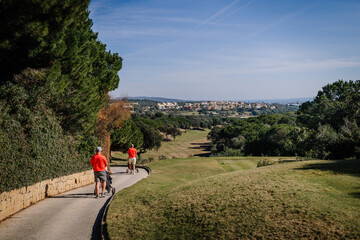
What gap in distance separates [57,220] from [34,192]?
258 cm

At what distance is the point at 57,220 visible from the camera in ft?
28.6

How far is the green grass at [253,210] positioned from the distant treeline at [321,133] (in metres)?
10.2

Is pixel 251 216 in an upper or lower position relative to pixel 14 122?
lower

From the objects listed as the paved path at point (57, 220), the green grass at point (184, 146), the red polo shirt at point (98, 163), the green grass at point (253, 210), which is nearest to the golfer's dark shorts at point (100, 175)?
the red polo shirt at point (98, 163)

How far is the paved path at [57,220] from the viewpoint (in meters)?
7.57

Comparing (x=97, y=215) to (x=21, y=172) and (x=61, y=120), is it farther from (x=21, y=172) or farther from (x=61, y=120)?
(x=61, y=120)

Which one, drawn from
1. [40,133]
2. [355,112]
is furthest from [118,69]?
[355,112]

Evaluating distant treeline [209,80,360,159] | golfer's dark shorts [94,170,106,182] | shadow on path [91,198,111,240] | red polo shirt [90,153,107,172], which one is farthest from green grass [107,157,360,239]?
distant treeline [209,80,360,159]

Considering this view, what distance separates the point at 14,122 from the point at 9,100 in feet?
3.78

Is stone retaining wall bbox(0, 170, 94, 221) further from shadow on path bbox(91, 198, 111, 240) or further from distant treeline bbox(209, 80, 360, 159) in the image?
distant treeline bbox(209, 80, 360, 159)

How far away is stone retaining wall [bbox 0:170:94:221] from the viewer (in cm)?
861

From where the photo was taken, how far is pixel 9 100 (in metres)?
10.4

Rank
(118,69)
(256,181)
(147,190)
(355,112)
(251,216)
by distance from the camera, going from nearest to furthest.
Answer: (251,216) → (256,181) → (147,190) → (118,69) → (355,112)

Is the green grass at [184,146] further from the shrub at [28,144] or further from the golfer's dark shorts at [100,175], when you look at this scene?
the golfer's dark shorts at [100,175]
